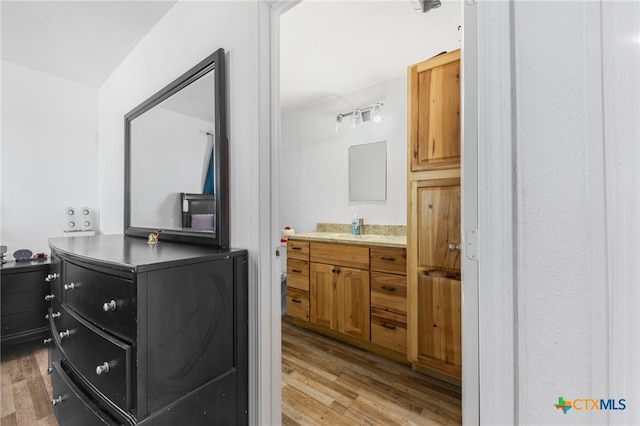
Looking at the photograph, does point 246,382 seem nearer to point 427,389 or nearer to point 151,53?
point 427,389

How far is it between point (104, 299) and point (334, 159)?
2.55m

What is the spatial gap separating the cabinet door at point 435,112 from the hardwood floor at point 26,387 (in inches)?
109

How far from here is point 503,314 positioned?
60cm

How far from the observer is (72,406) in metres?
1.13

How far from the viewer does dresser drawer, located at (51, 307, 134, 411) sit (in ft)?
2.80

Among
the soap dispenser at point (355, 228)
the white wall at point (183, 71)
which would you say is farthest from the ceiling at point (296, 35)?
the soap dispenser at point (355, 228)

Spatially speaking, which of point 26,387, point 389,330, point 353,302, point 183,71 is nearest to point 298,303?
point 353,302

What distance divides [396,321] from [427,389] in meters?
0.45

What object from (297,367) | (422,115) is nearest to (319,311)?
(297,367)

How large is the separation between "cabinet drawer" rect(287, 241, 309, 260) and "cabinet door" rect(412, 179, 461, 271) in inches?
43.8

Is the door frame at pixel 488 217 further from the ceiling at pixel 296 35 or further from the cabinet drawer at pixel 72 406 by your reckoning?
the ceiling at pixel 296 35

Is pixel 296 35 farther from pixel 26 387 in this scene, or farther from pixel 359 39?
pixel 26 387

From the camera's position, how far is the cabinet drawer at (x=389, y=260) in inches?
77.8

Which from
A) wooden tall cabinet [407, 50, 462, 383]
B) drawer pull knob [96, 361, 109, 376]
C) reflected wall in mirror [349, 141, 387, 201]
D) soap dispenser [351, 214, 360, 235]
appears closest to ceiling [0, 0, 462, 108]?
wooden tall cabinet [407, 50, 462, 383]
